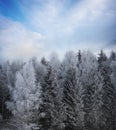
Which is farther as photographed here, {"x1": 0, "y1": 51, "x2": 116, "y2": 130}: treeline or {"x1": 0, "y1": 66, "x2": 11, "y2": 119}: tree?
{"x1": 0, "y1": 66, "x2": 11, "y2": 119}: tree

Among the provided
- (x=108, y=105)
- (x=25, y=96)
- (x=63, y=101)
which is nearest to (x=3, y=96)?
(x=25, y=96)

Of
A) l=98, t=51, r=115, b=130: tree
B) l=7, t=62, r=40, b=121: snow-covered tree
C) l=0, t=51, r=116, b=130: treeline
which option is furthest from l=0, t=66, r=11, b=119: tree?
l=98, t=51, r=115, b=130: tree

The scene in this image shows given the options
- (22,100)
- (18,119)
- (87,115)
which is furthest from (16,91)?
(87,115)

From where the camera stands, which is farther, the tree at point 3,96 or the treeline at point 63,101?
the tree at point 3,96

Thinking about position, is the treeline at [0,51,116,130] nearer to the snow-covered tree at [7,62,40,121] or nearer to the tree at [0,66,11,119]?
the snow-covered tree at [7,62,40,121]

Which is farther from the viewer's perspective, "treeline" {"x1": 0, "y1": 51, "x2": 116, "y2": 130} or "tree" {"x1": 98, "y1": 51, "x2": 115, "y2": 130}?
"tree" {"x1": 98, "y1": 51, "x2": 115, "y2": 130}

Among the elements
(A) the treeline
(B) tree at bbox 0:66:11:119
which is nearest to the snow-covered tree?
(A) the treeline

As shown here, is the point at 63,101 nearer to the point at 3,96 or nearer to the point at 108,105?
the point at 108,105

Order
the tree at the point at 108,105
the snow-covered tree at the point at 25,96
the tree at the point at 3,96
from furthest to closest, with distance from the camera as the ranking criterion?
the tree at the point at 3,96
the tree at the point at 108,105
the snow-covered tree at the point at 25,96

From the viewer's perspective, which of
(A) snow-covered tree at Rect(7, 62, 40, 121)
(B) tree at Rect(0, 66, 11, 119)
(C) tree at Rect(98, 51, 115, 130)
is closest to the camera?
(A) snow-covered tree at Rect(7, 62, 40, 121)

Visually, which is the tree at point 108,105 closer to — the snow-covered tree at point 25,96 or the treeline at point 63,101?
the treeline at point 63,101

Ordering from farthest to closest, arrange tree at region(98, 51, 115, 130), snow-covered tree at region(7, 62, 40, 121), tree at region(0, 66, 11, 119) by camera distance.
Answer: tree at region(0, 66, 11, 119)
tree at region(98, 51, 115, 130)
snow-covered tree at region(7, 62, 40, 121)

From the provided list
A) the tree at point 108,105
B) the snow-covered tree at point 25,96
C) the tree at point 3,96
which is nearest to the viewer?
the snow-covered tree at point 25,96

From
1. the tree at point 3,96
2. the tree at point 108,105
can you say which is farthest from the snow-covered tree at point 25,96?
the tree at point 108,105
